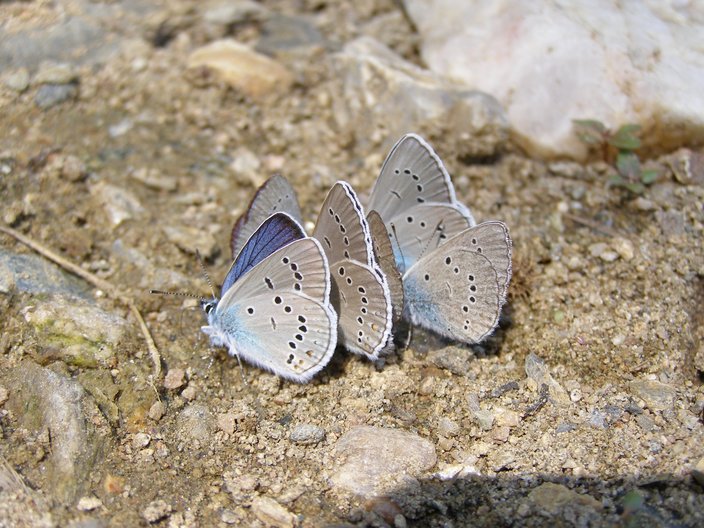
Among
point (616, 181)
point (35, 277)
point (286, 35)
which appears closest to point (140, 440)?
point (35, 277)

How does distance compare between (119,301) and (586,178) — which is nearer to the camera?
(119,301)

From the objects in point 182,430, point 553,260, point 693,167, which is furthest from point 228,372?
point 693,167

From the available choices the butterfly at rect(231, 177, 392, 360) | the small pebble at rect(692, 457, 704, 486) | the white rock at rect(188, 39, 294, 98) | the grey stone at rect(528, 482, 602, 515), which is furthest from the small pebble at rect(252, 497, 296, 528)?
the white rock at rect(188, 39, 294, 98)

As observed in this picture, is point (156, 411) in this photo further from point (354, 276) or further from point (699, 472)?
point (699, 472)

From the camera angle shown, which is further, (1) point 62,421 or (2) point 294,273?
(2) point 294,273

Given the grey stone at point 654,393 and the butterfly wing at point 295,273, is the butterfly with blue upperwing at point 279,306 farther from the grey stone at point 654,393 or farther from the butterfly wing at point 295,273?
the grey stone at point 654,393

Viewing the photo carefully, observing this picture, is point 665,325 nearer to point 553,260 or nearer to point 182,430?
point 553,260
